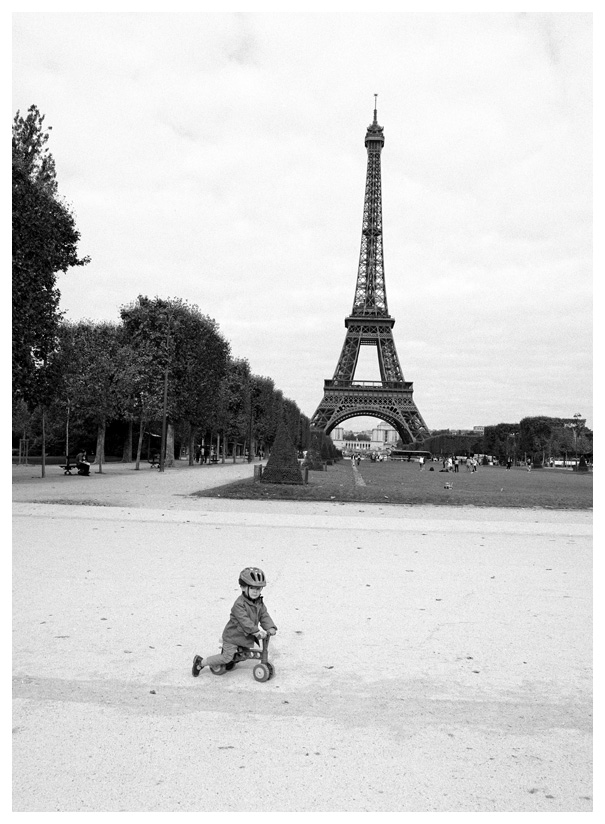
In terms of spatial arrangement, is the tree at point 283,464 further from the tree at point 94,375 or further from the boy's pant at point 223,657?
the boy's pant at point 223,657

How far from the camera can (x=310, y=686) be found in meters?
4.45

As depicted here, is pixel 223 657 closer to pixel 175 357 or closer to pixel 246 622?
pixel 246 622

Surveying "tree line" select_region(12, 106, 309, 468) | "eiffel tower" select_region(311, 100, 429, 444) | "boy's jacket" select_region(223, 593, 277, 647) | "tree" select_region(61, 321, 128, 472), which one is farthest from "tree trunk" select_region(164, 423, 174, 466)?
"boy's jacket" select_region(223, 593, 277, 647)

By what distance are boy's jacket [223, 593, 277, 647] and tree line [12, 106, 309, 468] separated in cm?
1931

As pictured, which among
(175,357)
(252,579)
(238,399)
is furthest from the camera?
(238,399)

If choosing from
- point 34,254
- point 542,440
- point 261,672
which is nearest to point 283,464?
point 34,254

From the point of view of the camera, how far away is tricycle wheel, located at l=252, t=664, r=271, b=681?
15.0 feet

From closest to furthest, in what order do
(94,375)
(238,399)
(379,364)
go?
(94,375)
(238,399)
(379,364)

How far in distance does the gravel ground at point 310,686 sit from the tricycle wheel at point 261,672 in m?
0.08

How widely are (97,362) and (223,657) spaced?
29873 mm

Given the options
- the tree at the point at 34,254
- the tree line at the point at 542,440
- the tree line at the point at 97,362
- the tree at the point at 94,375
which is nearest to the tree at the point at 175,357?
the tree line at the point at 97,362

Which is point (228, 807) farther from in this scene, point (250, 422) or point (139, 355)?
point (250, 422)

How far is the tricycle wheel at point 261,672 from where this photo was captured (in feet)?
15.0

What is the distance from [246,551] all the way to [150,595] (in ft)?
10.5
